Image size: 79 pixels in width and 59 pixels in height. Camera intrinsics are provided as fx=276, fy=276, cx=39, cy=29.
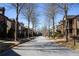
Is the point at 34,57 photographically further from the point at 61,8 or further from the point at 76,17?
the point at 76,17

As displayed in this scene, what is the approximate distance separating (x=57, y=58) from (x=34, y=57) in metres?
1.39

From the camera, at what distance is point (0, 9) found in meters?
59.2

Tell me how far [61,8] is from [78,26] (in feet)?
79.7

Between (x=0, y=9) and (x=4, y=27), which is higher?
(x=0, y=9)

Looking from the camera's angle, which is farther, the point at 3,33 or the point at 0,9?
the point at 0,9

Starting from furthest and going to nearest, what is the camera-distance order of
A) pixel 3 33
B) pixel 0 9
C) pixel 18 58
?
pixel 0 9 < pixel 3 33 < pixel 18 58

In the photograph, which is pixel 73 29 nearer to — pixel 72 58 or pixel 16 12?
pixel 16 12

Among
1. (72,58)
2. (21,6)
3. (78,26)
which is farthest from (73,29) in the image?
(72,58)

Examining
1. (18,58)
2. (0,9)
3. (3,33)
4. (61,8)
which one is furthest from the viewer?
(0,9)

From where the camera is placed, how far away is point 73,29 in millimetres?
62844

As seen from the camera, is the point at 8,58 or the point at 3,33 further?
the point at 3,33

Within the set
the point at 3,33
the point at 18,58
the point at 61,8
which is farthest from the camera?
the point at 3,33

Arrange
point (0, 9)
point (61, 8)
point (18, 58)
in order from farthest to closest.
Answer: point (0, 9)
point (61, 8)
point (18, 58)

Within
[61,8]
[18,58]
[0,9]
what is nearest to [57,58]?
[18,58]
